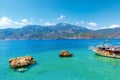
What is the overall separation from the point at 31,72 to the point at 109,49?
34719 millimetres

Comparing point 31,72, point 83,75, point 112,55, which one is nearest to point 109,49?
point 112,55

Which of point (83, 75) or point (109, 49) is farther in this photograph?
point (109, 49)

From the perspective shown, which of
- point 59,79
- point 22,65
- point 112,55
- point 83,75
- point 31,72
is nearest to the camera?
point 59,79

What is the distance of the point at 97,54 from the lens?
71.6 metres

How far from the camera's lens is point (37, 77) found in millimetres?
38500

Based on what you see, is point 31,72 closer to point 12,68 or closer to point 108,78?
point 12,68

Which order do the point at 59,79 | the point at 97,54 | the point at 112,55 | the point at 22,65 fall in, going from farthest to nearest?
the point at 97,54 → the point at 112,55 → the point at 22,65 → the point at 59,79

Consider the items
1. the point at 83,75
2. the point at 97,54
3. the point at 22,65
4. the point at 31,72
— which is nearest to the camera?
the point at 83,75

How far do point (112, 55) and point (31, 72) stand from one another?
32686 mm

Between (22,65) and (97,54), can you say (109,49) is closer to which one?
(97,54)

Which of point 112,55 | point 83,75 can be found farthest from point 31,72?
point 112,55

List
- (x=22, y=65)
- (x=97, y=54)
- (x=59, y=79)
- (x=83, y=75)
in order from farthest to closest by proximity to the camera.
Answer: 1. (x=97, y=54)
2. (x=22, y=65)
3. (x=83, y=75)
4. (x=59, y=79)

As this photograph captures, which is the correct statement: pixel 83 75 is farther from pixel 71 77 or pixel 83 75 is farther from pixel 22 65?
pixel 22 65

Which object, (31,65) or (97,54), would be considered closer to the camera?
(31,65)
